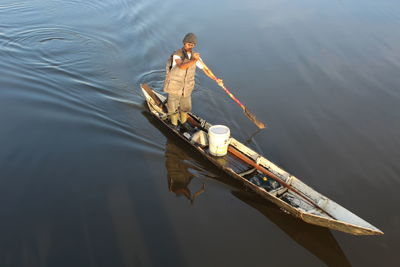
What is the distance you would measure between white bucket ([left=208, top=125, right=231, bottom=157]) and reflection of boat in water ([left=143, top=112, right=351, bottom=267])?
0.44 metres

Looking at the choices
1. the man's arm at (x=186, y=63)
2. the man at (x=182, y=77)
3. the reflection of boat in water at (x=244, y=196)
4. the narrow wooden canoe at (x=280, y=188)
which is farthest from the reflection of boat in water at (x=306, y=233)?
the man's arm at (x=186, y=63)

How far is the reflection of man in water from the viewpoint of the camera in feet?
21.7

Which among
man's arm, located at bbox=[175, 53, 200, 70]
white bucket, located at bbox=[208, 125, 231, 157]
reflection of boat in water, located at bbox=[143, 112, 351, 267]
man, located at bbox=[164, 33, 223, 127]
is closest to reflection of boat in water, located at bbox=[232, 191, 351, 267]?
reflection of boat in water, located at bbox=[143, 112, 351, 267]

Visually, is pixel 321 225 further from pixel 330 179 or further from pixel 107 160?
pixel 107 160

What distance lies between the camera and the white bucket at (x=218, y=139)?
6605 millimetres

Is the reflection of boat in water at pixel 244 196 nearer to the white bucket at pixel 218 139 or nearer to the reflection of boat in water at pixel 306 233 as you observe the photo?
the reflection of boat in water at pixel 306 233

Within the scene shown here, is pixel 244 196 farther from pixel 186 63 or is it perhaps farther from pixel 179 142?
pixel 186 63

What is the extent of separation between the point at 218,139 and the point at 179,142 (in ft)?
5.04

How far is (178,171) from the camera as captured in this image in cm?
712

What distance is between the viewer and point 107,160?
7.12 meters

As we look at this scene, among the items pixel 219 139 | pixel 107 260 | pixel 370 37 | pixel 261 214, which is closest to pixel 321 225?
pixel 261 214

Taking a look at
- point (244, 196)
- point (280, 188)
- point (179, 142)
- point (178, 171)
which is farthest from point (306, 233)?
point (179, 142)

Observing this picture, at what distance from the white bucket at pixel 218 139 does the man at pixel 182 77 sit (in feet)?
3.32

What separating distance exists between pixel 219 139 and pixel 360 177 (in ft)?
10.5
